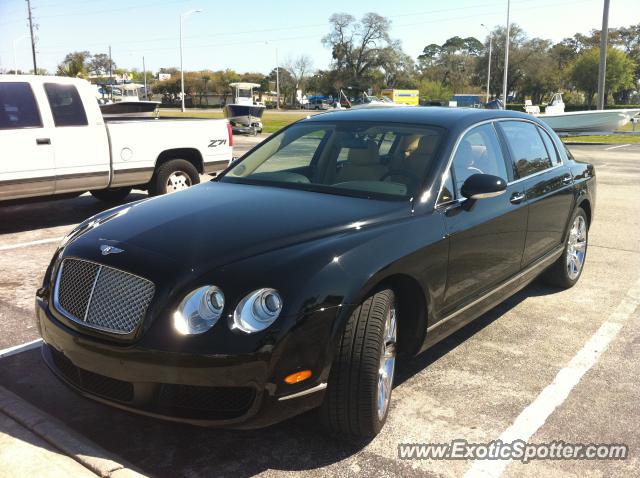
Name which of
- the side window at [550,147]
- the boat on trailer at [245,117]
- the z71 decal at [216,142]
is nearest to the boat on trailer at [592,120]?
the boat on trailer at [245,117]

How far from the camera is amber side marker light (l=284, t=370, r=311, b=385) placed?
2738mm

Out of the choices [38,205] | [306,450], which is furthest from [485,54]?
[306,450]

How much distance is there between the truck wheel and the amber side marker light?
21.9 ft

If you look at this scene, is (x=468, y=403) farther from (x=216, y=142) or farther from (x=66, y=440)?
(x=216, y=142)

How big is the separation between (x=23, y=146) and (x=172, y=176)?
2.26 m

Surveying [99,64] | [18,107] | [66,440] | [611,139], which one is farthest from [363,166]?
[99,64]

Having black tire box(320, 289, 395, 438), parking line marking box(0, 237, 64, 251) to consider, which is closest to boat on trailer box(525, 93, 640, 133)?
parking line marking box(0, 237, 64, 251)

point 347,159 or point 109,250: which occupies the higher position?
point 347,159

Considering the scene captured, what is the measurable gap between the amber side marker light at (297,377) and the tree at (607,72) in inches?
2945

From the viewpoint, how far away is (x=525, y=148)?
491 cm

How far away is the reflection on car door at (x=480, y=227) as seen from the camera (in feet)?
12.2

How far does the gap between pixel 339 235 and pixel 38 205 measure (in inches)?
339

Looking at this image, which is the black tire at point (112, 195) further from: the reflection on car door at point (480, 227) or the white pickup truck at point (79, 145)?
the reflection on car door at point (480, 227)

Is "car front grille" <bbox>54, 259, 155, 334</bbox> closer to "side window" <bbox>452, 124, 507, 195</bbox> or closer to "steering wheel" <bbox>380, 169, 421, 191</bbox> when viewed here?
"steering wheel" <bbox>380, 169, 421, 191</bbox>
